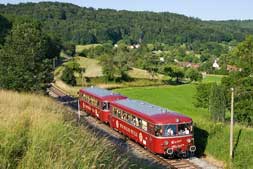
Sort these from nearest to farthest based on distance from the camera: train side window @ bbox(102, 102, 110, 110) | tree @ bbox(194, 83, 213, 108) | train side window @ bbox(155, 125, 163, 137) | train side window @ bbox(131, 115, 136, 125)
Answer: train side window @ bbox(155, 125, 163, 137)
train side window @ bbox(131, 115, 136, 125)
train side window @ bbox(102, 102, 110, 110)
tree @ bbox(194, 83, 213, 108)

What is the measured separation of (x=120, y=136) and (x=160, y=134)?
6620 millimetres

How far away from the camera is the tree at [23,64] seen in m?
38.1

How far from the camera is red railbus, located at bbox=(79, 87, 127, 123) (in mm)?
31328

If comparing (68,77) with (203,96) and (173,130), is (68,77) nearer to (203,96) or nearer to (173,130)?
(203,96)

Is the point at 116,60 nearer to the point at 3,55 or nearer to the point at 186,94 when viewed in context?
the point at 186,94

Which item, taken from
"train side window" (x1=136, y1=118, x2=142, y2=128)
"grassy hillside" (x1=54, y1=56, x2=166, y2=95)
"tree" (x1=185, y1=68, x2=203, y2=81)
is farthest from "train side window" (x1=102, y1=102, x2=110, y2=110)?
"tree" (x1=185, y1=68, x2=203, y2=81)

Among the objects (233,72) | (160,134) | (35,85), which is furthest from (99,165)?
(233,72)

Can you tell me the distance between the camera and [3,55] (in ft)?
131

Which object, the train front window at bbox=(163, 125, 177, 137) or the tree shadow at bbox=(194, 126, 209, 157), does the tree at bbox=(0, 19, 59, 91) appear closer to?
the tree shadow at bbox=(194, 126, 209, 157)

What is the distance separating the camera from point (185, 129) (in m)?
22.1

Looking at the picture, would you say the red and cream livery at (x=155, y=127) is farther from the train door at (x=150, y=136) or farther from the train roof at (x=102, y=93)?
the train roof at (x=102, y=93)

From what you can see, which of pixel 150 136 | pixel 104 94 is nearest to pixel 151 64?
pixel 104 94

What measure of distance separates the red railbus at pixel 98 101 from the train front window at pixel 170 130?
31.8 ft

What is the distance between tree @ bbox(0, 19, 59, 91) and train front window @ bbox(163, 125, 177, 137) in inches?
802
